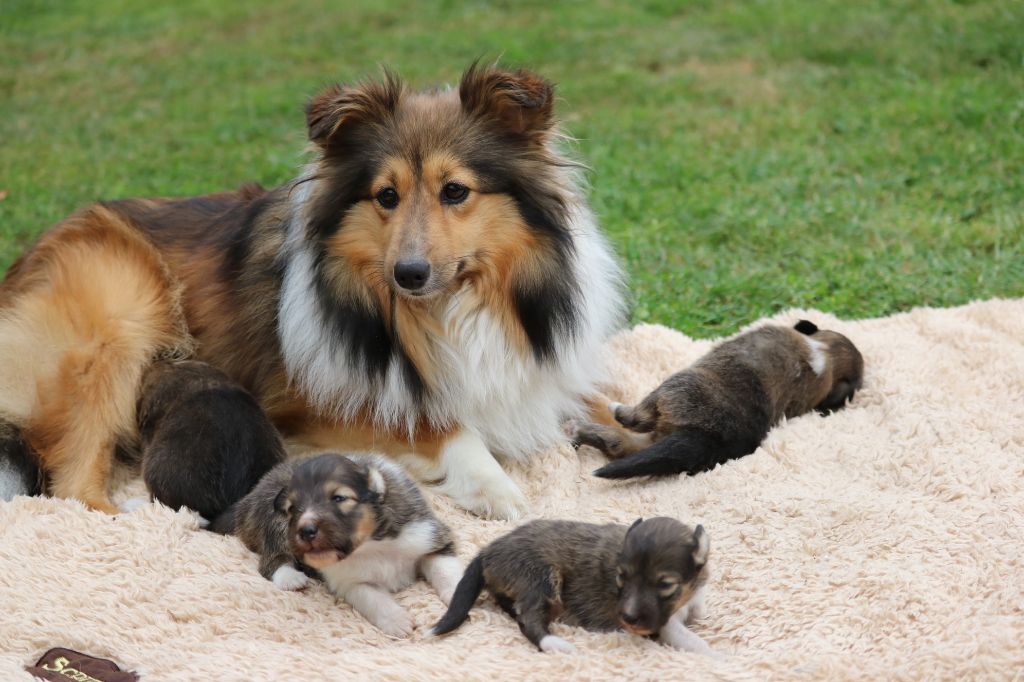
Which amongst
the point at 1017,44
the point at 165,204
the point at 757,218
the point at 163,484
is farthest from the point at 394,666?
the point at 1017,44

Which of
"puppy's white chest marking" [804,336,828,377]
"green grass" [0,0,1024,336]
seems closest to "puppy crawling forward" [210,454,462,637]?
"puppy's white chest marking" [804,336,828,377]

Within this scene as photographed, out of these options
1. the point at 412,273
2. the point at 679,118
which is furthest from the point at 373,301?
the point at 679,118

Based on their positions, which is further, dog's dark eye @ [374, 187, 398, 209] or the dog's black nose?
dog's dark eye @ [374, 187, 398, 209]

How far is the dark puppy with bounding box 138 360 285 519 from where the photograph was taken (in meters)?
4.18

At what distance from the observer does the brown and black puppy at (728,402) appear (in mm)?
4383

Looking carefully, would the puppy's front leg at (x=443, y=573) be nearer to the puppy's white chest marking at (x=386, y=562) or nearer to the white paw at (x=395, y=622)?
the puppy's white chest marking at (x=386, y=562)

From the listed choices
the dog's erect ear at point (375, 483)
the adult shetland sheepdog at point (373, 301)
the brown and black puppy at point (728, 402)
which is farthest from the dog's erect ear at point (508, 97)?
the dog's erect ear at point (375, 483)

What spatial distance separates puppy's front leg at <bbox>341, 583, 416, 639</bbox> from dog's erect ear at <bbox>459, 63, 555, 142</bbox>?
1856 mm

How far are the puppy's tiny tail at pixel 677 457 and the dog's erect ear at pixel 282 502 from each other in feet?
4.08

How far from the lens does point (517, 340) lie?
4.57m

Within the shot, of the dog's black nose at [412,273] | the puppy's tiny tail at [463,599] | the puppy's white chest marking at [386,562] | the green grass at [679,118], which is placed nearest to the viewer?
the puppy's tiny tail at [463,599]

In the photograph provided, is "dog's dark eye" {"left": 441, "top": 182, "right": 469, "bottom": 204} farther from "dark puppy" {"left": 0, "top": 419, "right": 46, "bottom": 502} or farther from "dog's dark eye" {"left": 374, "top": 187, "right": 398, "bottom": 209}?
"dark puppy" {"left": 0, "top": 419, "right": 46, "bottom": 502}

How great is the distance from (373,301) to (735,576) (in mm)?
1779

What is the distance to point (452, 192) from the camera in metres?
4.25
